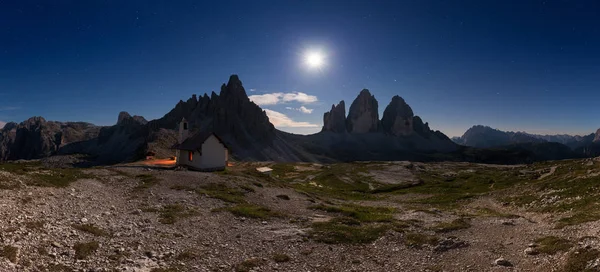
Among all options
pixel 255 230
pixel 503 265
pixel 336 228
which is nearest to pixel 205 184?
pixel 255 230

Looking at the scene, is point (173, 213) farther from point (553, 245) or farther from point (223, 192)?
point (553, 245)

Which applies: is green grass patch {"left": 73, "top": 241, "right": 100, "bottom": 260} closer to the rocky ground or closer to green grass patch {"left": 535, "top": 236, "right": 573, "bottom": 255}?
the rocky ground

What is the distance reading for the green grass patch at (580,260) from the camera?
13209 mm

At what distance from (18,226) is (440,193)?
61992mm

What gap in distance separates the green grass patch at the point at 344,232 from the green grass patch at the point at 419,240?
207 centimetres

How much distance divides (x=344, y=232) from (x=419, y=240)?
5424 millimetres

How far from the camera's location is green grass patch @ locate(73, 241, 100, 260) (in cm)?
1379

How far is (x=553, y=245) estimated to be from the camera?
17.2 m

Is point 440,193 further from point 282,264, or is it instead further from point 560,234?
point 282,264

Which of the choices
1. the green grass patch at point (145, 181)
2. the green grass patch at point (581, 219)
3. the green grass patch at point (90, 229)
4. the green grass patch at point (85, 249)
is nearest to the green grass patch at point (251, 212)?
the green grass patch at point (90, 229)

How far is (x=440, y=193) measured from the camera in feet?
195

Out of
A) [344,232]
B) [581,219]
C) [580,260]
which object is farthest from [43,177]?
[581,219]

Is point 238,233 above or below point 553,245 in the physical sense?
below

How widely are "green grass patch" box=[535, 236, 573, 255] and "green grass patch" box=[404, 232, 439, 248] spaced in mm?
5900
